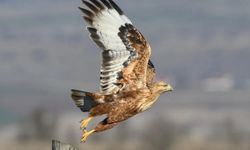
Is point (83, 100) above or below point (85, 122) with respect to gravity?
above

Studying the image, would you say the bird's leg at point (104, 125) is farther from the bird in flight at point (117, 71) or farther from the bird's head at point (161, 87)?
the bird's head at point (161, 87)

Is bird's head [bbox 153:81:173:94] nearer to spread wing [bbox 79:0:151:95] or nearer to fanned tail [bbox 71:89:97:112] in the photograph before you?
spread wing [bbox 79:0:151:95]

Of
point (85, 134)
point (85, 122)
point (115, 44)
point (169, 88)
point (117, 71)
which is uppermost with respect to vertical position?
point (115, 44)

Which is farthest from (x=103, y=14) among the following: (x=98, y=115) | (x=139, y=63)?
(x=98, y=115)

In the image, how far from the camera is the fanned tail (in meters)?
10.6

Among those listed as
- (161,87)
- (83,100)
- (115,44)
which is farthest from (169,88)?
(83,100)

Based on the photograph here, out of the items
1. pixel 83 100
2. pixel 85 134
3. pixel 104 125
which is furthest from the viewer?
pixel 83 100

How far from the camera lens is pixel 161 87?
11.0m

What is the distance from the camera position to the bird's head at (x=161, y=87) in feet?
36.0

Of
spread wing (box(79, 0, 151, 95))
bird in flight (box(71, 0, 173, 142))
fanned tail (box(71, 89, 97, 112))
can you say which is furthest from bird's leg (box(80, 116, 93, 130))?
spread wing (box(79, 0, 151, 95))

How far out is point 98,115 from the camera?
34.0 ft

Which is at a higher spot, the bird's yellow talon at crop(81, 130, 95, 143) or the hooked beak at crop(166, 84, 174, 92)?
the hooked beak at crop(166, 84, 174, 92)

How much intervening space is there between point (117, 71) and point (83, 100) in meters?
0.73

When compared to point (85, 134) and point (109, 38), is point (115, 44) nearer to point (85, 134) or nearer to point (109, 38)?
point (109, 38)
